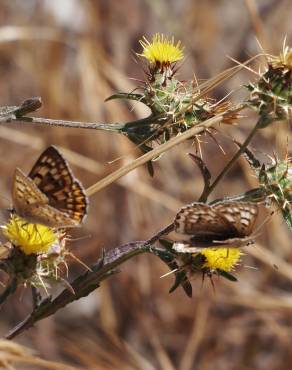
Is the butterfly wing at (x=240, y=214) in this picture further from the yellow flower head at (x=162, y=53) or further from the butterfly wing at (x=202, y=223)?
the yellow flower head at (x=162, y=53)

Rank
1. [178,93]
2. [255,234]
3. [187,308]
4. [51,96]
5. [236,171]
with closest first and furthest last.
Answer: [255,234]
[178,93]
[187,308]
[51,96]
[236,171]

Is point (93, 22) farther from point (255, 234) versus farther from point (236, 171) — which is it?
point (255, 234)

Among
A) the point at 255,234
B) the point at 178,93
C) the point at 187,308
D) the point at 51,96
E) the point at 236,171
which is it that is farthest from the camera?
the point at 236,171

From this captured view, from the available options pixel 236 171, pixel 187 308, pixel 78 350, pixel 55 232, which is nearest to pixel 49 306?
pixel 55 232

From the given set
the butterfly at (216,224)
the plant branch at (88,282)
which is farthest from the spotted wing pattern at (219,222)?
the plant branch at (88,282)

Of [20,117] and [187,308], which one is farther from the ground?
[20,117]

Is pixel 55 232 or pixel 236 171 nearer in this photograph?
pixel 55 232

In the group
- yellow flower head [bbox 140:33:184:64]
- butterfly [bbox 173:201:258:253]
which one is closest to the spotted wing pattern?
butterfly [bbox 173:201:258:253]
